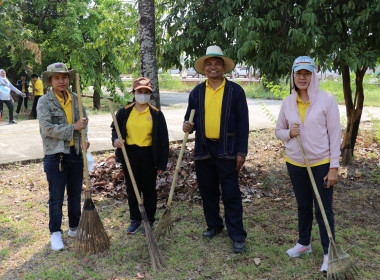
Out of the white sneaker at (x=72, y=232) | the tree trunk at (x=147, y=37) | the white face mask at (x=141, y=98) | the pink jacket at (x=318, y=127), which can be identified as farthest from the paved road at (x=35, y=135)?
the pink jacket at (x=318, y=127)

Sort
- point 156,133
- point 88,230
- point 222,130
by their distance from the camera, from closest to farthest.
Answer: point 222,130, point 88,230, point 156,133

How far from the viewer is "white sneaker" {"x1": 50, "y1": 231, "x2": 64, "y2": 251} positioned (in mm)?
4316

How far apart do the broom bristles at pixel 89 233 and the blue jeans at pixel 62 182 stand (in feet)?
1.20

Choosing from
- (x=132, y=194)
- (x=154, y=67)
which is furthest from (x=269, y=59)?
(x=132, y=194)

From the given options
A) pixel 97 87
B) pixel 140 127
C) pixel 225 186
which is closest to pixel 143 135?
pixel 140 127

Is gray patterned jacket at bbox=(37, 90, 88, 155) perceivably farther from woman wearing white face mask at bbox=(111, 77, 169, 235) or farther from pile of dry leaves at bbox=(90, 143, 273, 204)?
pile of dry leaves at bbox=(90, 143, 273, 204)

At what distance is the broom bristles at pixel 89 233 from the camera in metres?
4.14

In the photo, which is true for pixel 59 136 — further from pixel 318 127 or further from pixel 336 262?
pixel 336 262

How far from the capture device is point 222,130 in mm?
4059

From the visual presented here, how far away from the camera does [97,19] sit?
1706 centimetres

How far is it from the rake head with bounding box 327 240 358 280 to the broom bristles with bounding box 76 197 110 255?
7.66 ft

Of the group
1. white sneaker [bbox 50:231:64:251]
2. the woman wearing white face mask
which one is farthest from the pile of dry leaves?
white sneaker [bbox 50:231:64:251]

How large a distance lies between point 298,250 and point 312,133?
1297mm

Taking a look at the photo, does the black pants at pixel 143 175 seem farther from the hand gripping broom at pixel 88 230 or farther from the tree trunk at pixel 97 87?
the tree trunk at pixel 97 87
